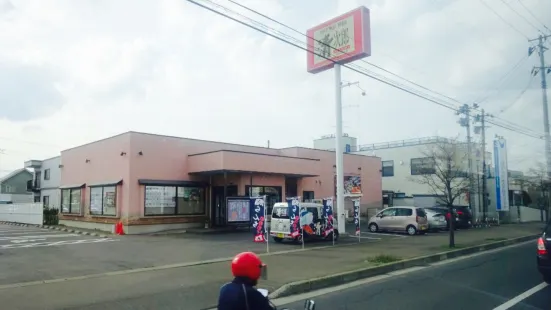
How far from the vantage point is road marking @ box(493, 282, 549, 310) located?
23.6 feet

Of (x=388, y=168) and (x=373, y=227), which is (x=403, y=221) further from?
(x=388, y=168)

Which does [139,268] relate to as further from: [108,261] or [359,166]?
[359,166]

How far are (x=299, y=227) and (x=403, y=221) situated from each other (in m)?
7.90

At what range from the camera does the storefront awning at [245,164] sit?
22.2 m

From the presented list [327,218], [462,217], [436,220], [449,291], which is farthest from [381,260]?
[462,217]

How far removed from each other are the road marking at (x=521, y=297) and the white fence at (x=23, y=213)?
92.6 ft

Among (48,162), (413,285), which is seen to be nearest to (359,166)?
(413,285)

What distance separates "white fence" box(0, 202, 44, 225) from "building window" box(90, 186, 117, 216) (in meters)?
5.68

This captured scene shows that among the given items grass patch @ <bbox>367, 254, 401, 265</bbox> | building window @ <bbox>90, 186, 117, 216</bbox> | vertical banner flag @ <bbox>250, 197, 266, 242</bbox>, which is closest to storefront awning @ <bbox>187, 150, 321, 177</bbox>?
building window @ <bbox>90, 186, 117, 216</bbox>

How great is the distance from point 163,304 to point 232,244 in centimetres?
945

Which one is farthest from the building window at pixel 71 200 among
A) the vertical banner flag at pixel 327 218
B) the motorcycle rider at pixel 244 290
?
the motorcycle rider at pixel 244 290

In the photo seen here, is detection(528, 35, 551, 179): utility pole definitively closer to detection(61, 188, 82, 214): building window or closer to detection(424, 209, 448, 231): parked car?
detection(424, 209, 448, 231): parked car

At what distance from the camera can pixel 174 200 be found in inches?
915

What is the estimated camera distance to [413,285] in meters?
9.18
